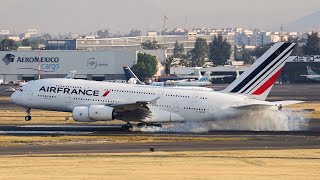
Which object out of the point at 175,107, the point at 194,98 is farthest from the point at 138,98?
the point at 194,98

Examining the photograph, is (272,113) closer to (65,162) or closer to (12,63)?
(65,162)

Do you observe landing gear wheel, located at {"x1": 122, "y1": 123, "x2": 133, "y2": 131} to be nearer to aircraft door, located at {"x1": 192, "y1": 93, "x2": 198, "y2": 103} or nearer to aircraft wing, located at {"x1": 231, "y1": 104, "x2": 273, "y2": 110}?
aircraft door, located at {"x1": 192, "y1": 93, "x2": 198, "y2": 103}

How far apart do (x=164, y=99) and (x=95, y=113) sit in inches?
250

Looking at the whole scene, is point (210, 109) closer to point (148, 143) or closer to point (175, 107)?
point (175, 107)

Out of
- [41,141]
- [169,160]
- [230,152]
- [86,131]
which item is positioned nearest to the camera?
[169,160]

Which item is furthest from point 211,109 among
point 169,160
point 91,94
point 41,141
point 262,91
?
point 169,160

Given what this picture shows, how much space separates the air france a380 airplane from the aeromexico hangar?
113595 millimetres

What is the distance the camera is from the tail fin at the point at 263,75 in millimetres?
79812

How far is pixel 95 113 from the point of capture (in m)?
79.2

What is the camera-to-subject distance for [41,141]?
69.1m

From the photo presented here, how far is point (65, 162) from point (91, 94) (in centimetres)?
2672

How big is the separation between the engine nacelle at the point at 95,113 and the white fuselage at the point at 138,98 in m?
1.37

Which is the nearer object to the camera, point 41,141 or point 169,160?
point 169,160

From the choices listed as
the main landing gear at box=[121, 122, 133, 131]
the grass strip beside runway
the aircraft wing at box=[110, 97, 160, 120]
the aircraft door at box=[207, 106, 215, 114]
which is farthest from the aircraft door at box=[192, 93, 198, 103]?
the grass strip beside runway
